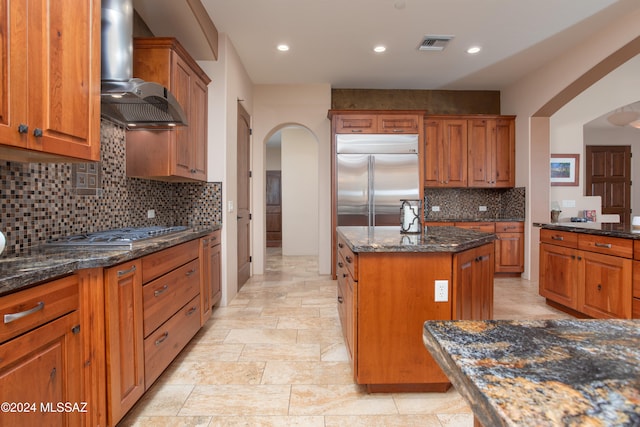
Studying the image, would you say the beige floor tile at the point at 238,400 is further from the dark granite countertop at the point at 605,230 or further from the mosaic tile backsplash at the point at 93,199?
the dark granite countertop at the point at 605,230

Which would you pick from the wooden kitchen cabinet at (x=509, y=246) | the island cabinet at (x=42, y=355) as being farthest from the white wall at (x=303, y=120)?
the island cabinet at (x=42, y=355)

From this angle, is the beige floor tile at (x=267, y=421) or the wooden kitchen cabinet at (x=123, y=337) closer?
the wooden kitchen cabinet at (x=123, y=337)

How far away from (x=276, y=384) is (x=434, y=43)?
3965 millimetres

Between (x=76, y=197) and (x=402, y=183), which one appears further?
(x=402, y=183)

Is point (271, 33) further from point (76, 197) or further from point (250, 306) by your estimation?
point (250, 306)

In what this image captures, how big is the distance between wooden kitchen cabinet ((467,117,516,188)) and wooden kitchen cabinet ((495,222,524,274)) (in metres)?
0.70

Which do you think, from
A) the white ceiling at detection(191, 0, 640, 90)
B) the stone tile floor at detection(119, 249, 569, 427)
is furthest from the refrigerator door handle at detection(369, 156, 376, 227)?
the stone tile floor at detection(119, 249, 569, 427)

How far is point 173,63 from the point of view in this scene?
2.69 meters

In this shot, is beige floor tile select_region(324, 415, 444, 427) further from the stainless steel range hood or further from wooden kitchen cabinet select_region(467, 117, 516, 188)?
wooden kitchen cabinet select_region(467, 117, 516, 188)

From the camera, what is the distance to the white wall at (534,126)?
423 centimetres

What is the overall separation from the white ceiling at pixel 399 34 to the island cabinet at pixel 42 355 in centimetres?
267

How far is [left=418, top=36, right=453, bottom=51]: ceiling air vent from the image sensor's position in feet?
12.6

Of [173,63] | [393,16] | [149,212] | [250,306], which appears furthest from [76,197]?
[393,16]

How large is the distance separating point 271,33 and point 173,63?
144 centimetres
